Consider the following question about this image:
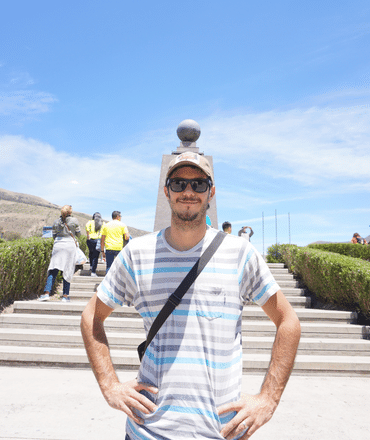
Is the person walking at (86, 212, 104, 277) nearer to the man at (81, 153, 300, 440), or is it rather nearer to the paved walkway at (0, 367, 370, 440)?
the paved walkway at (0, 367, 370, 440)

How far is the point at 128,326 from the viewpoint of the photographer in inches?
259

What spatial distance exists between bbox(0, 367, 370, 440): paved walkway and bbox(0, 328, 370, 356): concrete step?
0.73 m

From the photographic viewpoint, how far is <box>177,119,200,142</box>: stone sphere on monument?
1170 cm

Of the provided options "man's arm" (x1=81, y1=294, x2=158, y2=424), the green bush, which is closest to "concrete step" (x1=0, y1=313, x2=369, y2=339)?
the green bush

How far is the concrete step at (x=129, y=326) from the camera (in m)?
6.58

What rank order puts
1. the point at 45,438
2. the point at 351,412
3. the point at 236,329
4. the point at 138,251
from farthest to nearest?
the point at 351,412
the point at 45,438
the point at 138,251
the point at 236,329

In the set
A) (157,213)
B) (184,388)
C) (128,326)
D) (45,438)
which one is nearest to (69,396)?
(45,438)

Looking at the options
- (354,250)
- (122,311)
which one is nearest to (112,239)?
(122,311)

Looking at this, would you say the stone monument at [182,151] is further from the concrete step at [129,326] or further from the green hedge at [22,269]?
the concrete step at [129,326]

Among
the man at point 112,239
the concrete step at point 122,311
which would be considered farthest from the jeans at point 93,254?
the concrete step at point 122,311

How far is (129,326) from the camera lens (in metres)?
6.57

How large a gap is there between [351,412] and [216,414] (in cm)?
360

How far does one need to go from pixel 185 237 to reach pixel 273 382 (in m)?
0.69

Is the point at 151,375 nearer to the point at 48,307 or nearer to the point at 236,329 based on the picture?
the point at 236,329
